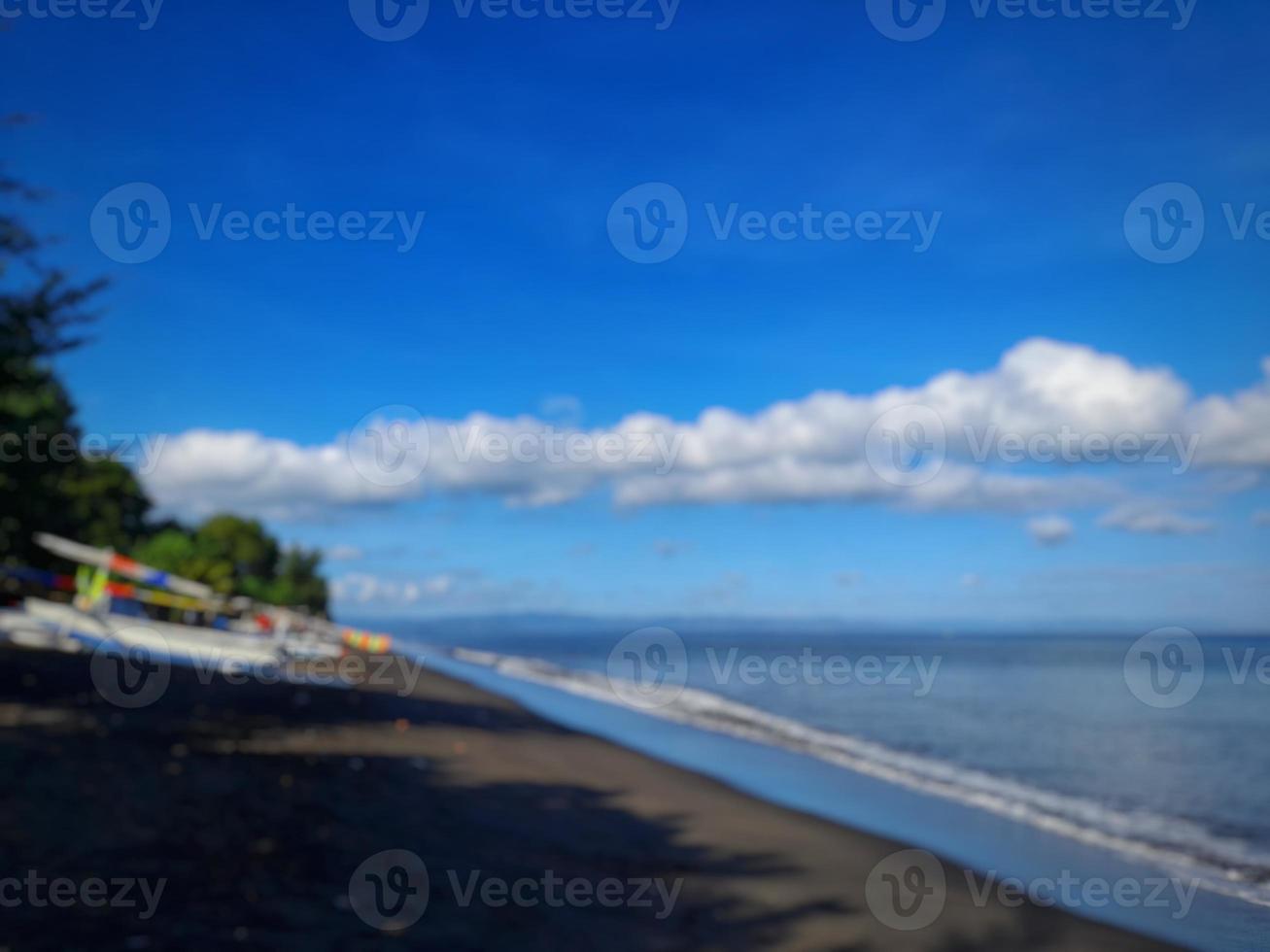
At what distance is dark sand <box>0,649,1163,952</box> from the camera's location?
22.9 ft

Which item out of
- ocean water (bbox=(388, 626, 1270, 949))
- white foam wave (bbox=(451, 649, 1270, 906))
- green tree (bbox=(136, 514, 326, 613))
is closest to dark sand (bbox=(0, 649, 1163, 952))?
ocean water (bbox=(388, 626, 1270, 949))

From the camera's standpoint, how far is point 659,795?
14.5 m

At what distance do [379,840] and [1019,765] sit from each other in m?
15.1

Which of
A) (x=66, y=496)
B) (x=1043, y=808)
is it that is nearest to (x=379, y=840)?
(x=1043, y=808)

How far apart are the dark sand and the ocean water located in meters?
1.54

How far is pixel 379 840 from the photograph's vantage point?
9398 millimetres

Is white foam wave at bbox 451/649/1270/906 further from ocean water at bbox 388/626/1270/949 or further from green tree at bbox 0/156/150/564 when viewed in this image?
green tree at bbox 0/156/150/564

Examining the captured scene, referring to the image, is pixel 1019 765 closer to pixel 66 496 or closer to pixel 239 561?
pixel 66 496

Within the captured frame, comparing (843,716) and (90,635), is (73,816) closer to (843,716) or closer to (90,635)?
(90,635)

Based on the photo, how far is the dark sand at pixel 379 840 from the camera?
6.99 m

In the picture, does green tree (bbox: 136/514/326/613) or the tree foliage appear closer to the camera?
the tree foliage

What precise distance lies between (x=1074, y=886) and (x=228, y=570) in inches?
1923

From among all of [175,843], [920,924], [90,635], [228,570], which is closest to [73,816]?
[175,843]

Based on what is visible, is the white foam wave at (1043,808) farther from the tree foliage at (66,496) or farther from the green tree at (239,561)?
the green tree at (239,561)
